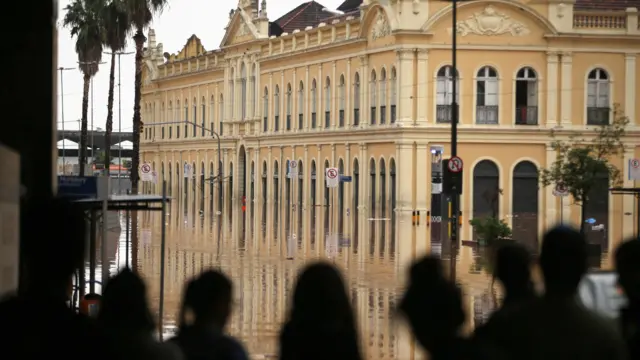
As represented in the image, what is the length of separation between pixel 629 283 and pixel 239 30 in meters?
90.0

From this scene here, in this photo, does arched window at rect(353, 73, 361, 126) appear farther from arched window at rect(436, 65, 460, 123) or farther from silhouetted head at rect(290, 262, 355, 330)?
silhouetted head at rect(290, 262, 355, 330)

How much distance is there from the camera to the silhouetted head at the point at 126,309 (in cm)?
634

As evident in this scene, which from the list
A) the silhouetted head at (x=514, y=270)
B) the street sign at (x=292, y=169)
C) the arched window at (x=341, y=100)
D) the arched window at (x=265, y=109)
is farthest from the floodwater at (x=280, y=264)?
the arched window at (x=265, y=109)

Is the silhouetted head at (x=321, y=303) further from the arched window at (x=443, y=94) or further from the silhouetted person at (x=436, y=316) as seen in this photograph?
the arched window at (x=443, y=94)

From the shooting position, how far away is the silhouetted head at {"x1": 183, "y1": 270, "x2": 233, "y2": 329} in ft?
22.8

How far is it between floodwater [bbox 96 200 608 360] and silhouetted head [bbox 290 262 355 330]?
0.27 m

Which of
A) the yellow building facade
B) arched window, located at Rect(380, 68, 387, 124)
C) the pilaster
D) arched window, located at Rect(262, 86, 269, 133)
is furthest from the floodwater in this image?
arched window, located at Rect(262, 86, 269, 133)

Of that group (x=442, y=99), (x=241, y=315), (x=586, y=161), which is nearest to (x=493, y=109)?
(x=442, y=99)

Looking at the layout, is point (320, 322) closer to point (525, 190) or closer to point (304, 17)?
point (525, 190)

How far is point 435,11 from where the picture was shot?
69875mm

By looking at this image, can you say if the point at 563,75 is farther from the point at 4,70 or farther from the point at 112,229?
the point at 4,70

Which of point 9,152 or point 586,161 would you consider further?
point 586,161

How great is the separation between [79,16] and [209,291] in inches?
2638

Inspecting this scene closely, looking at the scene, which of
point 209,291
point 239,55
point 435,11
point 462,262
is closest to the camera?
point 209,291
